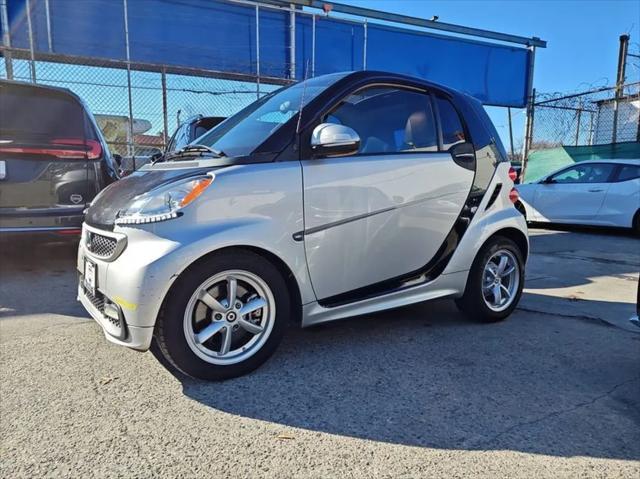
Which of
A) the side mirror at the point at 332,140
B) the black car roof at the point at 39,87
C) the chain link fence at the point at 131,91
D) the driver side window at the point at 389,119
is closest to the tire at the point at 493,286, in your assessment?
the driver side window at the point at 389,119

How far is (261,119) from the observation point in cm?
312

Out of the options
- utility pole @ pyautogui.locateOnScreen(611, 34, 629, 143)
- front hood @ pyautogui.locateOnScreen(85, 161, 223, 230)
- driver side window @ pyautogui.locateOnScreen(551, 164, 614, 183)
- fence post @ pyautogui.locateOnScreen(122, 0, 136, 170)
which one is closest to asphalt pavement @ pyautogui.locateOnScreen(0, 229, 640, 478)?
front hood @ pyautogui.locateOnScreen(85, 161, 223, 230)

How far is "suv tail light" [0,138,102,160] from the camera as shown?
4418 mm

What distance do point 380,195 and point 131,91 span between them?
7.34 m

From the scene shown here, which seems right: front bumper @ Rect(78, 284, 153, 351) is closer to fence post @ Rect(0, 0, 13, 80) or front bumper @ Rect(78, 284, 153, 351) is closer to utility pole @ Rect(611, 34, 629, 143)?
fence post @ Rect(0, 0, 13, 80)

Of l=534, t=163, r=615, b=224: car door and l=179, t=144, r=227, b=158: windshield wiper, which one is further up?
l=179, t=144, r=227, b=158: windshield wiper

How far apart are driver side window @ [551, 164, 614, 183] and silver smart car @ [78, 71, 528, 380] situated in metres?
6.81

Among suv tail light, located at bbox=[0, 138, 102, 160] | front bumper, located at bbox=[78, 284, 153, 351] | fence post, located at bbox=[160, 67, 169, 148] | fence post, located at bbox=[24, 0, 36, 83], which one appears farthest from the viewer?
fence post, located at bbox=[160, 67, 169, 148]

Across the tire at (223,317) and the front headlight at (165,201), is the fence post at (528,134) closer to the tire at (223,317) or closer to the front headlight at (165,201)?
the tire at (223,317)

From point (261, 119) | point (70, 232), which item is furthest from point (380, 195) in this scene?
point (70, 232)

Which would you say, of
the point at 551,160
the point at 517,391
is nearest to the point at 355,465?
the point at 517,391

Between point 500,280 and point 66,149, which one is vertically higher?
point 66,149

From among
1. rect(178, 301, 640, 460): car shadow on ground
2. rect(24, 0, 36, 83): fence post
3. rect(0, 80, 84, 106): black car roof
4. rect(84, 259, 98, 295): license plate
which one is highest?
rect(24, 0, 36, 83): fence post

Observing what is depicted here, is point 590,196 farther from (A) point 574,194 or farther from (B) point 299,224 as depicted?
(B) point 299,224
